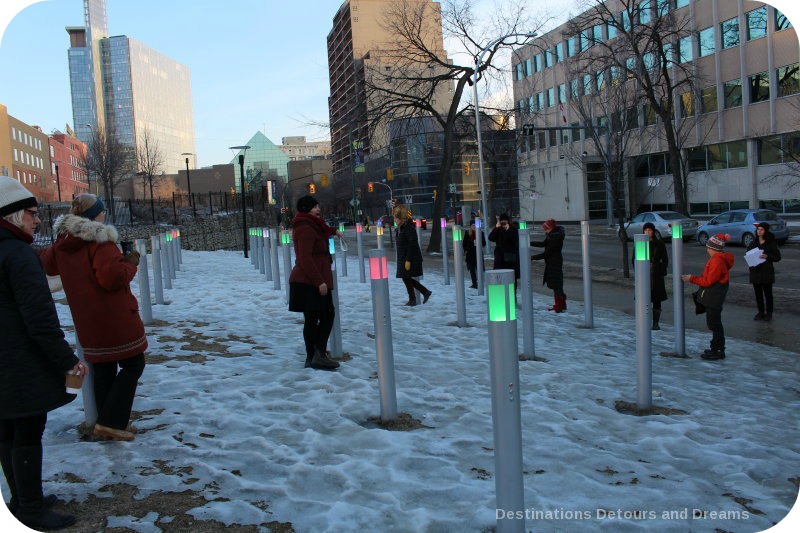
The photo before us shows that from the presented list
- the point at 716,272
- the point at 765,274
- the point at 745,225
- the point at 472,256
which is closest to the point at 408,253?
the point at 472,256

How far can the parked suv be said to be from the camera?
2328cm

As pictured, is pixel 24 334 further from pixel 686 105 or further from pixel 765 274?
pixel 686 105

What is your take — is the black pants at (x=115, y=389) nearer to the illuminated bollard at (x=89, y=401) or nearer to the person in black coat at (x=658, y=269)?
the illuminated bollard at (x=89, y=401)

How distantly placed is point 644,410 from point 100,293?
14.5ft

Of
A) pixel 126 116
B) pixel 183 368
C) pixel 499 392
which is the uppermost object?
pixel 126 116

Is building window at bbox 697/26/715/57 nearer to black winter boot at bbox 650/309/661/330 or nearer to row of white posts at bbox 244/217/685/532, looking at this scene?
black winter boot at bbox 650/309/661/330

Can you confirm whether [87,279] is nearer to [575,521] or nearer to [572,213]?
[575,521]

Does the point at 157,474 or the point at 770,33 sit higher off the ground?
the point at 770,33

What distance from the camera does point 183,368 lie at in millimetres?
6531

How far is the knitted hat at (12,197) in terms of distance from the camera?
10.7 ft

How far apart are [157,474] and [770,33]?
4031cm

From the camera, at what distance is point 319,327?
6574 mm

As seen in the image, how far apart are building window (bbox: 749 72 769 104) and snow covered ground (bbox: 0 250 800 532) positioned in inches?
1327

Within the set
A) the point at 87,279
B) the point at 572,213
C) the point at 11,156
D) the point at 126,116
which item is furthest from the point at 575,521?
the point at 126,116
